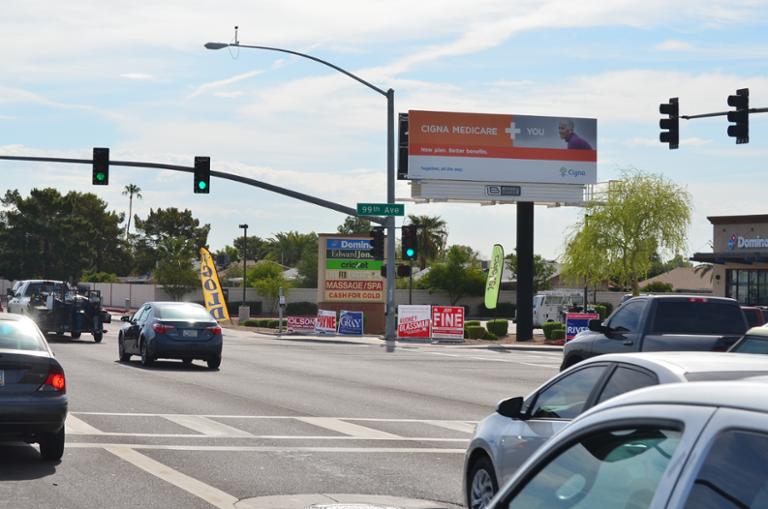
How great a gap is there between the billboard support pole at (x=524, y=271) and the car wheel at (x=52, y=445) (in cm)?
3898

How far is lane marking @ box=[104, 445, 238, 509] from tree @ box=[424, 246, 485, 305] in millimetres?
78806

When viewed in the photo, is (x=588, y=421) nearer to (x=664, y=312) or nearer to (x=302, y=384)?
(x=664, y=312)

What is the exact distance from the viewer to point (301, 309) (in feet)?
268

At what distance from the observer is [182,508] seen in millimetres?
9992

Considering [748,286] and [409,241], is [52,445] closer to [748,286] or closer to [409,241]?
[409,241]

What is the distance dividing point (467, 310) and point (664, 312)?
252ft

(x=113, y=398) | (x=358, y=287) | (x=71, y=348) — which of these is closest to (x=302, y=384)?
(x=113, y=398)

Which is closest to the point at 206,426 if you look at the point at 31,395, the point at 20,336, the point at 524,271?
the point at 20,336

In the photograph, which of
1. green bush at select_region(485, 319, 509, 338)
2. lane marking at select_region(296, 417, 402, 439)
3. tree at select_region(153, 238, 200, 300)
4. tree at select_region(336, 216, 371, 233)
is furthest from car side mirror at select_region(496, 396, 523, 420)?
tree at select_region(336, 216, 371, 233)

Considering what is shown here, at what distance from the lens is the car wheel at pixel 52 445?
486 inches

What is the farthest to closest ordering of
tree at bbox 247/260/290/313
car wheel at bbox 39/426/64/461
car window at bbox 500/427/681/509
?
1. tree at bbox 247/260/290/313
2. car wheel at bbox 39/426/64/461
3. car window at bbox 500/427/681/509

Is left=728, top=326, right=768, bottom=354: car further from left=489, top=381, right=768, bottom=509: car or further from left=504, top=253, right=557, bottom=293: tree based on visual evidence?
left=504, top=253, right=557, bottom=293: tree

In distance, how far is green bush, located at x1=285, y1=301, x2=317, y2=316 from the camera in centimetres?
8112

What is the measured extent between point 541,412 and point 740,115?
20.0 m
